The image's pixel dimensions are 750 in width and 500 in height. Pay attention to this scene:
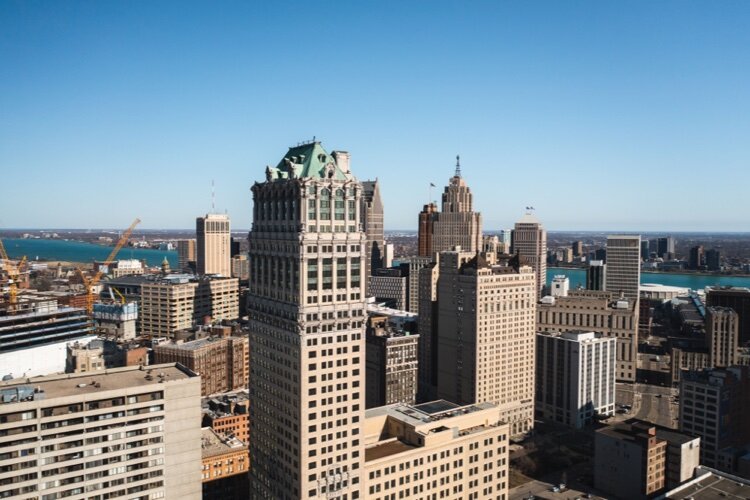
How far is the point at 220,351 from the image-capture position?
193000 mm

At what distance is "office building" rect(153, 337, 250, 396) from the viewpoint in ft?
597

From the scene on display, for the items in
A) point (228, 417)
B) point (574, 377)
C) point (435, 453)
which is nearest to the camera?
point (435, 453)

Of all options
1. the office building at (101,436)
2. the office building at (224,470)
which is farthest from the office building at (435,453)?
the office building at (224,470)

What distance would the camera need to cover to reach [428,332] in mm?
194750

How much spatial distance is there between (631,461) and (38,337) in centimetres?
16093

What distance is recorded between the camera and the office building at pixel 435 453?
93.3 meters

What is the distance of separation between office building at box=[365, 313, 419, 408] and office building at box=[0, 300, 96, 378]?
282 ft

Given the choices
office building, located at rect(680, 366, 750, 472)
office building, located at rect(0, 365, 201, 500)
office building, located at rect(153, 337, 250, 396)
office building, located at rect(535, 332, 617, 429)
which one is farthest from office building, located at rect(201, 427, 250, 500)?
office building, located at rect(680, 366, 750, 472)

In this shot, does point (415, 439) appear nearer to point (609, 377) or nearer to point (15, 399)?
point (15, 399)

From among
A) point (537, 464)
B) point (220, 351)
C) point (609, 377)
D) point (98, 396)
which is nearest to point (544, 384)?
point (609, 377)

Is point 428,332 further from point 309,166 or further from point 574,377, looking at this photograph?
point 309,166

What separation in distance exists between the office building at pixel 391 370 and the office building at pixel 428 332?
795 cm

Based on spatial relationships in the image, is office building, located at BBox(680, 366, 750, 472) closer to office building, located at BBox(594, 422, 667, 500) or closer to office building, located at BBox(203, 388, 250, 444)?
office building, located at BBox(594, 422, 667, 500)

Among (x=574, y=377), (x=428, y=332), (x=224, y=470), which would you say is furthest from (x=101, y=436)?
(x=574, y=377)
